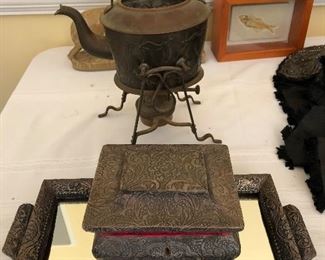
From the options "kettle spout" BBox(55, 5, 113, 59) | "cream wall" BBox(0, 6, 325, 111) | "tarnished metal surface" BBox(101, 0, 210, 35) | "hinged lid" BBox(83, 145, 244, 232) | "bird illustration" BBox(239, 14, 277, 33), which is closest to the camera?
"hinged lid" BBox(83, 145, 244, 232)

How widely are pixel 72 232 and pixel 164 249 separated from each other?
177mm

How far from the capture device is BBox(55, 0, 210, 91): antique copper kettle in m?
0.67

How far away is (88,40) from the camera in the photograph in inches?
31.6

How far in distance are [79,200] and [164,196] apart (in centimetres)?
22

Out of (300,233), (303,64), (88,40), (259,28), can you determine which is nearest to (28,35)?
(88,40)

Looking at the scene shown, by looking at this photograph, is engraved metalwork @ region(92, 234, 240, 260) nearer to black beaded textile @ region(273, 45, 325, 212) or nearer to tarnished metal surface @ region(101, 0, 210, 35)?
black beaded textile @ region(273, 45, 325, 212)

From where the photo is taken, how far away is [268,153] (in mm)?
808

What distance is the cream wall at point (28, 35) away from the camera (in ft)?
3.98

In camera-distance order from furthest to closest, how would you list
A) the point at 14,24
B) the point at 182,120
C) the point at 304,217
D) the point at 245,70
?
1. the point at 14,24
2. the point at 245,70
3. the point at 182,120
4. the point at 304,217

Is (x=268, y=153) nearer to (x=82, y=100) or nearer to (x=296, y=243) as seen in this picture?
(x=296, y=243)

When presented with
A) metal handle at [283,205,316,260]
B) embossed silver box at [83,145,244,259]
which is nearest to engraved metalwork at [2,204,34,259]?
embossed silver box at [83,145,244,259]

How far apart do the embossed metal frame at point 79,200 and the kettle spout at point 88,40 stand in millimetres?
300

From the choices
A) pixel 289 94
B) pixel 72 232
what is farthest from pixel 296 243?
pixel 289 94

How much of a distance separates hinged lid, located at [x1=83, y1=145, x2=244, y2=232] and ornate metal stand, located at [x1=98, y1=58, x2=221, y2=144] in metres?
0.19
